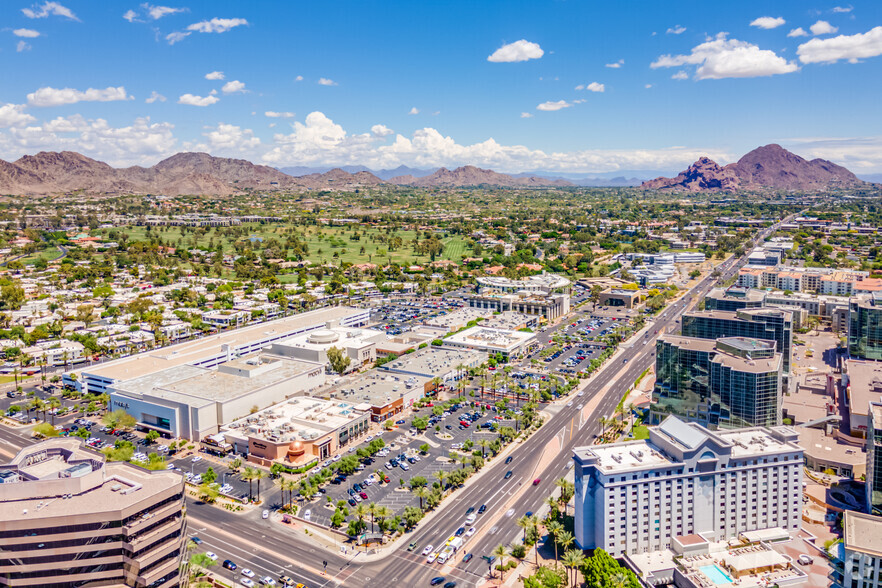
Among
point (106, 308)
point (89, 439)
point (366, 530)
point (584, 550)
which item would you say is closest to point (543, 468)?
point (584, 550)

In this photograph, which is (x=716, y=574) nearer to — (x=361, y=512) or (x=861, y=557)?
(x=861, y=557)

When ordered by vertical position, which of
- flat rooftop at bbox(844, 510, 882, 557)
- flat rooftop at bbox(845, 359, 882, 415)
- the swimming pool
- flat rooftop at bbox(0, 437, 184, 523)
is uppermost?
flat rooftop at bbox(0, 437, 184, 523)

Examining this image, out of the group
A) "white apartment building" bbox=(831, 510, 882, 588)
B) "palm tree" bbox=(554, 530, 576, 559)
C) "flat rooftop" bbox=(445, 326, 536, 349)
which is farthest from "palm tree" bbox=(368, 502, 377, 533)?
"flat rooftop" bbox=(445, 326, 536, 349)

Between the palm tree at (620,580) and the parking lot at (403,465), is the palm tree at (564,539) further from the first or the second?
the parking lot at (403,465)

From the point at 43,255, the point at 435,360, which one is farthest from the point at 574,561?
the point at 43,255

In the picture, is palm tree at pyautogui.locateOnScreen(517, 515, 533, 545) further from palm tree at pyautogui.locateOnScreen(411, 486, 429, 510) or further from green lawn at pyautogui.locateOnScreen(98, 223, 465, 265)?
green lawn at pyautogui.locateOnScreen(98, 223, 465, 265)

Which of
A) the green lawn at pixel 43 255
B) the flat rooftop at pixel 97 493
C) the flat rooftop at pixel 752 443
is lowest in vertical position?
the flat rooftop at pixel 752 443

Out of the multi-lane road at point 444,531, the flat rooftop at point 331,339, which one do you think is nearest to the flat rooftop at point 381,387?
the flat rooftop at point 331,339
